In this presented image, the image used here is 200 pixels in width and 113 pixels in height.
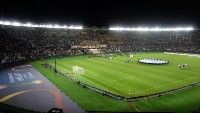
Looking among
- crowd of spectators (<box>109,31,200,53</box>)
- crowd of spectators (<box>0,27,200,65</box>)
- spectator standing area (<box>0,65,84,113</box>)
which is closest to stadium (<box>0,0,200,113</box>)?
spectator standing area (<box>0,65,84,113</box>)

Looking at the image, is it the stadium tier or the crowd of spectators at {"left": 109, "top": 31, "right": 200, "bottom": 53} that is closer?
the stadium tier

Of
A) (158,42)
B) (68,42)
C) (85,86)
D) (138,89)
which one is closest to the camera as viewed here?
(138,89)

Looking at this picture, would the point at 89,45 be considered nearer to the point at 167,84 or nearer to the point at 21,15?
the point at 21,15

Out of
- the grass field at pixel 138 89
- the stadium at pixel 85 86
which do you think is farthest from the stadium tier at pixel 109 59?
the grass field at pixel 138 89

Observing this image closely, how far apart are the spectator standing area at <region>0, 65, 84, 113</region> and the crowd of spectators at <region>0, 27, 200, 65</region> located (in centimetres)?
1928

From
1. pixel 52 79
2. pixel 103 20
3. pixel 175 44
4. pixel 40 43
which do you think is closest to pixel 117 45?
pixel 103 20

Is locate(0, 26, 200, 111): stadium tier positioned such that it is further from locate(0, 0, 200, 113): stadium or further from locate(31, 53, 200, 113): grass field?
locate(31, 53, 200, 113): grass field

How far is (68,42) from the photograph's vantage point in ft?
335

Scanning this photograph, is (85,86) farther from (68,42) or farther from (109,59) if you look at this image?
(68,42)

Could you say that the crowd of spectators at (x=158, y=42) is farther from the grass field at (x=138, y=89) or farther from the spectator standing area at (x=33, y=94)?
the spectator standing area at (x=33, y=94)

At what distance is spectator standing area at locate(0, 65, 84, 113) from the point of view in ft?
90.4

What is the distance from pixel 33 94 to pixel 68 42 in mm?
70294

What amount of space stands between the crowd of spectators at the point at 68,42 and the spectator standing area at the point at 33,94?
63.2 ft

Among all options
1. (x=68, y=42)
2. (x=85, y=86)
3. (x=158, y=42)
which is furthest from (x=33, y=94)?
(x=158, y=42)
